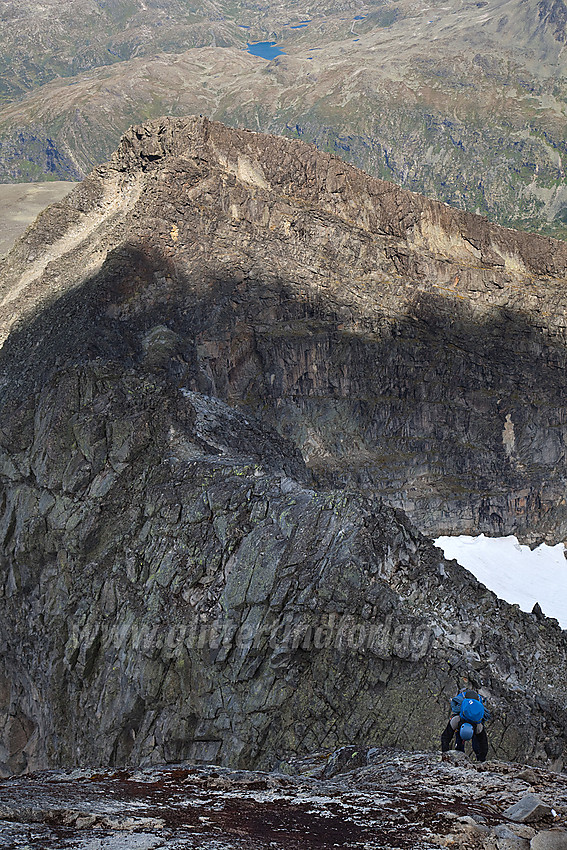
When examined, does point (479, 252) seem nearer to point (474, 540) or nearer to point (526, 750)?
point (474, 540)

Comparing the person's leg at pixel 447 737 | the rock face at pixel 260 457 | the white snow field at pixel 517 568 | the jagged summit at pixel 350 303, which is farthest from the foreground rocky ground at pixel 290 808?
the jagged summit at pixel 350 303

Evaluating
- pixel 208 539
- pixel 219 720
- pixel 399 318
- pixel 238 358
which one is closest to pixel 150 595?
pixel 208 539

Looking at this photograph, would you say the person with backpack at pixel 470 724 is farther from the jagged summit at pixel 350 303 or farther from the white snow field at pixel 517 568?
the jagged summit at pixel 350 303

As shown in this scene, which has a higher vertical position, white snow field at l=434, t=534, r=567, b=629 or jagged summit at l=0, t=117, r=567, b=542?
jagged summit at l=0, t=117, r=567, b=542

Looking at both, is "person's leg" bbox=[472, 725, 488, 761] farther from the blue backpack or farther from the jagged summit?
the jagged summit

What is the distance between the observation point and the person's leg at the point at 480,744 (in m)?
14.5

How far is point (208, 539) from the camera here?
22.8 m

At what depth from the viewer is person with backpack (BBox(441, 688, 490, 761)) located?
14531 millimetres

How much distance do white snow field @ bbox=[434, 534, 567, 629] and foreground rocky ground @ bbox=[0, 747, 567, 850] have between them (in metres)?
32.2

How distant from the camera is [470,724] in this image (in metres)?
14.6

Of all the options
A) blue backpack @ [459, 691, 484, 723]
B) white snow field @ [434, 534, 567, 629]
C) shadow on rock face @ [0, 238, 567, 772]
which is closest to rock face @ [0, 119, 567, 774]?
shadow on rock face @ [0, 238, 567, 772]

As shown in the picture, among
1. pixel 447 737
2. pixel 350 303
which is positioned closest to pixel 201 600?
pixel 447 737

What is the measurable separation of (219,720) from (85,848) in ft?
41.4

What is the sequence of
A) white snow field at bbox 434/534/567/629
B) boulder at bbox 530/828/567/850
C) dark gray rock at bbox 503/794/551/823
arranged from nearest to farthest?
boulder at bbox 530/828/567/850 < dark gray rock at bbox 503/794/551/823 < white snow field at bbox 434/534/567/629
